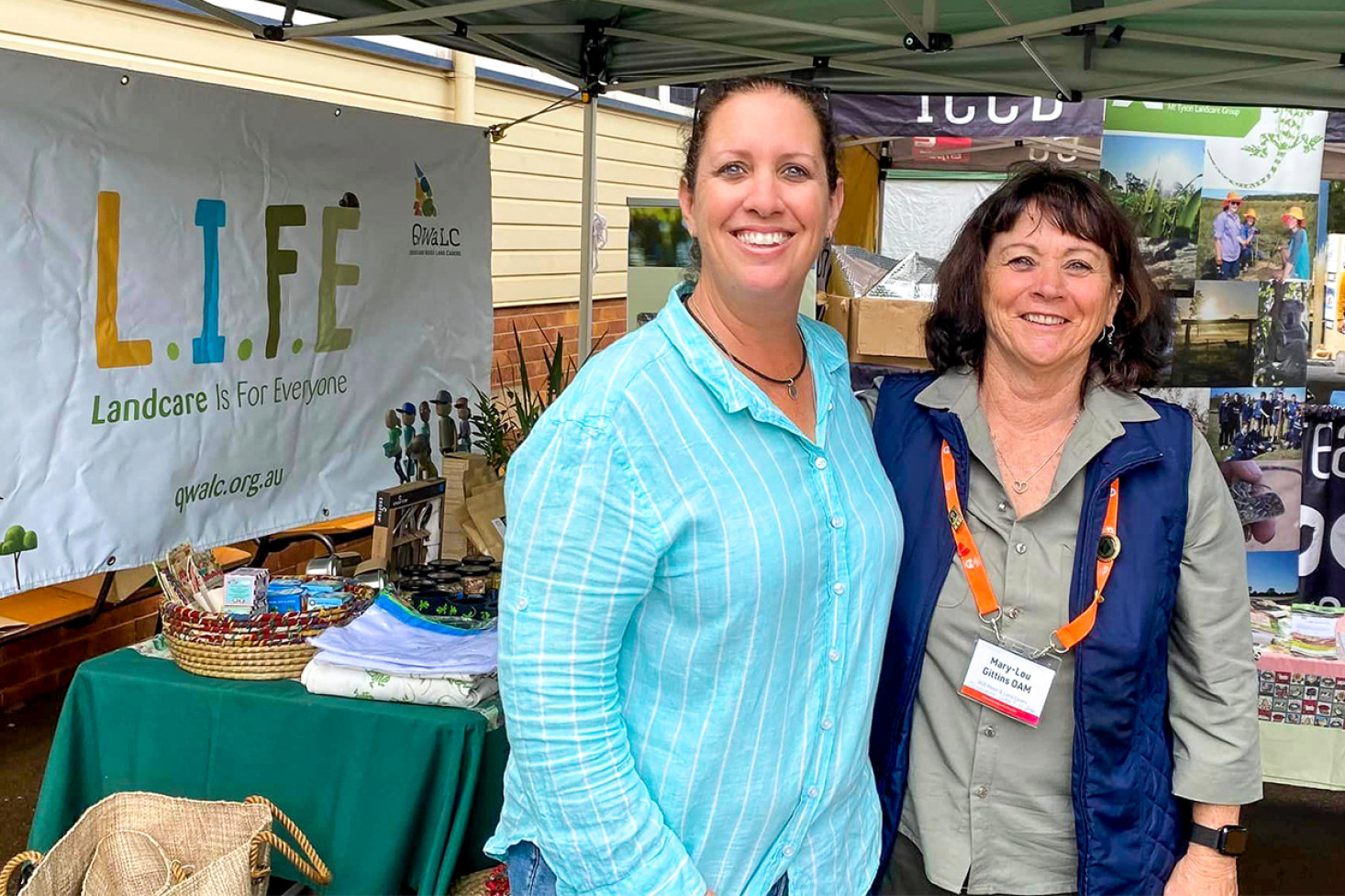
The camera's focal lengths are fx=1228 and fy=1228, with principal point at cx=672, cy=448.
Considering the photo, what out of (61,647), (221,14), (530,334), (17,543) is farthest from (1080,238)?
(530,334)

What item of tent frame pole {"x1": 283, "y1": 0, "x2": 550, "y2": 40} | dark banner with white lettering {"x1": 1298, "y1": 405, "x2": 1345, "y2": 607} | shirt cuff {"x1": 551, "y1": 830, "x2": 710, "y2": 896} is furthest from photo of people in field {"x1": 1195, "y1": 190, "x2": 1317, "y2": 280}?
shirt cuff {"x1": 551, "y1": 830, "x2": 710, "y2": 896}

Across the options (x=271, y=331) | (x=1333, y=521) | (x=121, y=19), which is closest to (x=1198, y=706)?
(x=271, y=331)

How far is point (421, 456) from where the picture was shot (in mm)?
4277

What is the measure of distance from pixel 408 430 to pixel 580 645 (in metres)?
3.06

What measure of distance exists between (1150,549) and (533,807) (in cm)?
86

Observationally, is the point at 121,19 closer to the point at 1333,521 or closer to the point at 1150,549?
the point at 1150,549

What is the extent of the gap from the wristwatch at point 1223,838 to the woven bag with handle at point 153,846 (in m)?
1.50

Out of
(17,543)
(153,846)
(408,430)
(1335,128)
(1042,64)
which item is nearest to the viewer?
(153,846)

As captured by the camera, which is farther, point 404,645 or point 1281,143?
point 1281,143

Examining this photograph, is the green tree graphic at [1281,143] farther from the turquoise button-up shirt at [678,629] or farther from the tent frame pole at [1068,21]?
the turquoise button-up shirt at [678,629]

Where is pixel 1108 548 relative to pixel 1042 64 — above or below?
below

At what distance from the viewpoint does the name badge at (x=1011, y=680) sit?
1562mm

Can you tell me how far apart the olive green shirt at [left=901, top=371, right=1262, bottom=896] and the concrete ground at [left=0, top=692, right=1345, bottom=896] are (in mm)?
2217

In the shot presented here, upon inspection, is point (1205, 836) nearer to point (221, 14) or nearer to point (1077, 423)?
point (1077, 423)
